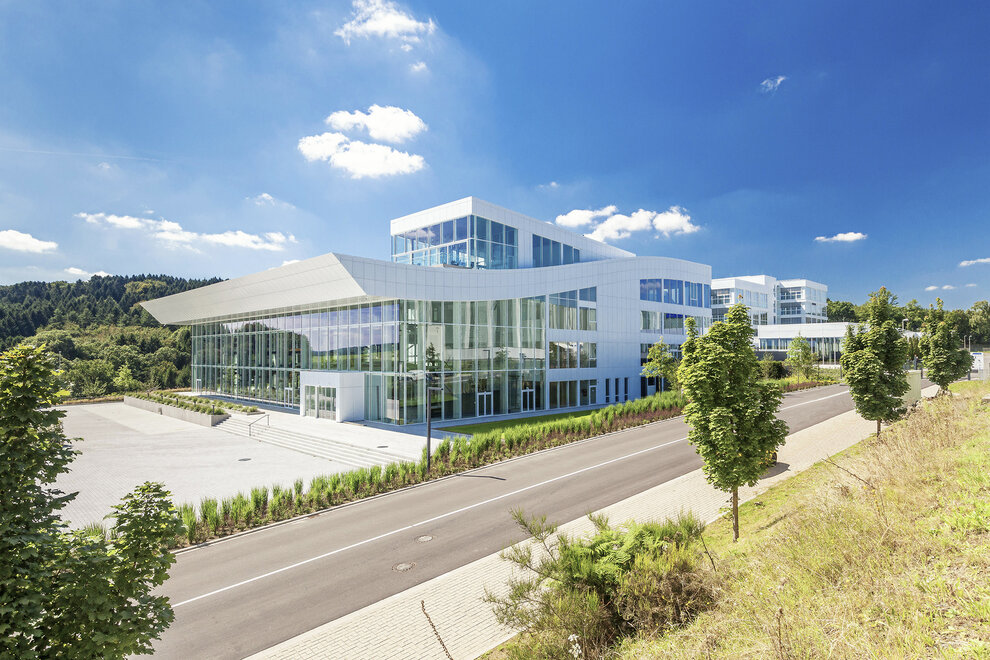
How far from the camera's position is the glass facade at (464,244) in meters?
34.6

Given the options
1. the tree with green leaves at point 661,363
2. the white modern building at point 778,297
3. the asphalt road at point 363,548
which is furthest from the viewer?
the white modern building at point 778,297

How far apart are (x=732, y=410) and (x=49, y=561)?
12.0 meters

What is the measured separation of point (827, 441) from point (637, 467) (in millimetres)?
9817

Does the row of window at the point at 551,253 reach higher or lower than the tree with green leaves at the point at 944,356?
higher

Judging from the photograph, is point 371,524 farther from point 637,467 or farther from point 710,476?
point 637,467

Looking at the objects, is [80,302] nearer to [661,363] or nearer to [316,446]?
[316,446]

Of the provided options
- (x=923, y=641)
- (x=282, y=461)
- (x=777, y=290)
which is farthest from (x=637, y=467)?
(x=777, y=290)

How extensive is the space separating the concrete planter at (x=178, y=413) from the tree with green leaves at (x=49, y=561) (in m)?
35.4

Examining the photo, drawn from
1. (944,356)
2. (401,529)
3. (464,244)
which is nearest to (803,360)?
(944,356)

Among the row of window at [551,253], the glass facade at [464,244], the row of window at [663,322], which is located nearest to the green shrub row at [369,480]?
the glass facade at [464,244]

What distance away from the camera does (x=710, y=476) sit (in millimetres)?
11500

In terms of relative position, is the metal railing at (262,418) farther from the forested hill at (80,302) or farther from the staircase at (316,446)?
the forested hill at (80,302)

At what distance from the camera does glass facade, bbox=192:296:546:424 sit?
30.2m

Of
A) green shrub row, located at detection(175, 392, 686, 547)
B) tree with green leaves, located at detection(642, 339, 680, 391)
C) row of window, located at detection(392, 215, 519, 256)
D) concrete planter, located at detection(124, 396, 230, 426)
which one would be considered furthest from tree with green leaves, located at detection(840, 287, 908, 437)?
concrete planter, located at detection(124, 396, 230, 426)
